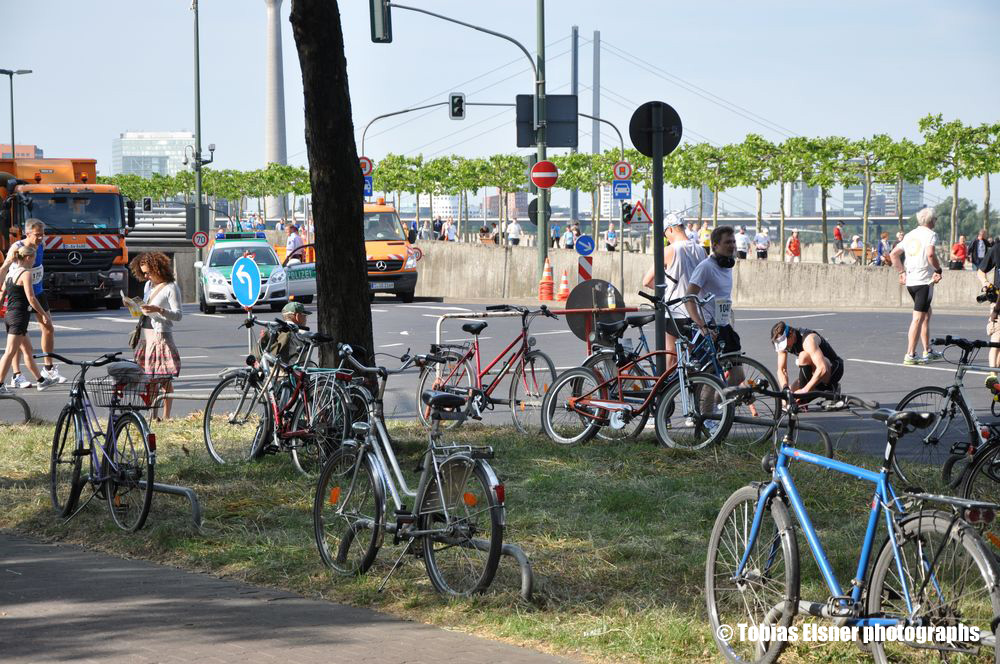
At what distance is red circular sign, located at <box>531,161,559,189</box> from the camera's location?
2716 cm

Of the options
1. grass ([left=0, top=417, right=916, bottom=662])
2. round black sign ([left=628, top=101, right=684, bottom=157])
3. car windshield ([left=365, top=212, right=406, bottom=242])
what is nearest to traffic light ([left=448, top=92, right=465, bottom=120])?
car windshield ([left=365, top=212, right=406, bottom=242])

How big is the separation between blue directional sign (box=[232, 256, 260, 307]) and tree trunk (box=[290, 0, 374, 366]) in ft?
13.6

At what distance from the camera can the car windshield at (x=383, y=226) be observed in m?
33.9

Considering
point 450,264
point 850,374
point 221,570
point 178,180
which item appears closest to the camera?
point 221,570

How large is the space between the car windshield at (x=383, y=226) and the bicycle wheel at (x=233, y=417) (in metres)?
23.4

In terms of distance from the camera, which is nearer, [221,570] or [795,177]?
[221,570]

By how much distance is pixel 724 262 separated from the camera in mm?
11703

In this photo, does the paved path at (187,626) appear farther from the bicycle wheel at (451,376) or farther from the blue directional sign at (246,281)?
the blue directional sign at (246,281)

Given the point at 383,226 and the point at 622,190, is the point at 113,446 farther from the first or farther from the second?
the point at 383,226

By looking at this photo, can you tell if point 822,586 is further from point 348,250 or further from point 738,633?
point 348,250

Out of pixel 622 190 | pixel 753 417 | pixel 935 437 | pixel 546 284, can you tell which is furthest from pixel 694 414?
pixel 546 284

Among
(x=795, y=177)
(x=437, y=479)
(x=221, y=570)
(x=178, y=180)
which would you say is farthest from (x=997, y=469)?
(x=178, y=180)

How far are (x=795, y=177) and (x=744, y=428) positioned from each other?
120 ft

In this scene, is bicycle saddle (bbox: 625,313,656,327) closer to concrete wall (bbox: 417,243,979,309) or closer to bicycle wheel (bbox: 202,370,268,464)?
bicycle wheel (bbox: 202,370,268,464)
